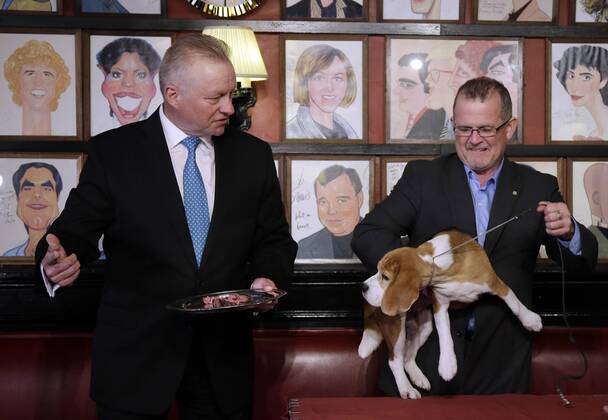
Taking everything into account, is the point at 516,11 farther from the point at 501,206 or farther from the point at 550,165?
the point at 501,206

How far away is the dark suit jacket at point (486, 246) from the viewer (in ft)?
7.94

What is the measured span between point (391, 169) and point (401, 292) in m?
1.78

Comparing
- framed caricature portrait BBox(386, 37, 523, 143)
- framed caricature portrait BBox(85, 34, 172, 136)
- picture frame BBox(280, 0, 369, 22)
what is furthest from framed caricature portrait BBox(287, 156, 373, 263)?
framed caricature portrait BBox(85, 34, 172, 136)

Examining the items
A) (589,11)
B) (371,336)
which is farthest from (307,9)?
(371,336)

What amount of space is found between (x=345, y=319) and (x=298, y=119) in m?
1.01

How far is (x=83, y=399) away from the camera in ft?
11.2

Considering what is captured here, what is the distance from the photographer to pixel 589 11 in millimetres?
3969

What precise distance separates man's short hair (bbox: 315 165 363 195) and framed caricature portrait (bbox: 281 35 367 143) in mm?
138

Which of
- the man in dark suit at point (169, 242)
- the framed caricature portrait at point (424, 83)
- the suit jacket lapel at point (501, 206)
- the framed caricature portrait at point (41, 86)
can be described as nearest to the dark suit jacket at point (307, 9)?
the framed caricature portrait at point (424, 83)

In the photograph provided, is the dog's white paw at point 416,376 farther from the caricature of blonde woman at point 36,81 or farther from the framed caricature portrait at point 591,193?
the caricature of blonde woman at point 36,81

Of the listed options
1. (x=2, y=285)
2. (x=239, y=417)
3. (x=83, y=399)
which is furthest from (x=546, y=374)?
(x=2, y=285)

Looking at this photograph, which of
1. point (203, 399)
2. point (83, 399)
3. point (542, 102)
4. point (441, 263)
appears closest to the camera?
point (441, 263)

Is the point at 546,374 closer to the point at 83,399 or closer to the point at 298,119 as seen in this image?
the point at 298,119

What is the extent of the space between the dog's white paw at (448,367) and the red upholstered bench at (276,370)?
4.15 ft
